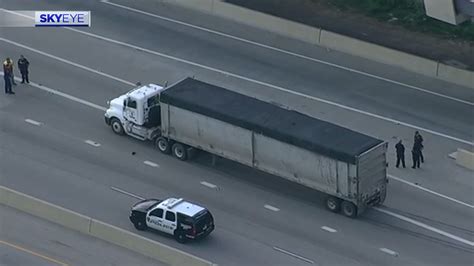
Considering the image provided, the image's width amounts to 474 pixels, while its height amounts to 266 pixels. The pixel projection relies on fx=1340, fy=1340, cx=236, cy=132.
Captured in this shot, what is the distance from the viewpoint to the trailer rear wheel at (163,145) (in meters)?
54.0

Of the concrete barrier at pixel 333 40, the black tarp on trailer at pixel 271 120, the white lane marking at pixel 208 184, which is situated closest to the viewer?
the black tarp on trailer at pixel 271 120

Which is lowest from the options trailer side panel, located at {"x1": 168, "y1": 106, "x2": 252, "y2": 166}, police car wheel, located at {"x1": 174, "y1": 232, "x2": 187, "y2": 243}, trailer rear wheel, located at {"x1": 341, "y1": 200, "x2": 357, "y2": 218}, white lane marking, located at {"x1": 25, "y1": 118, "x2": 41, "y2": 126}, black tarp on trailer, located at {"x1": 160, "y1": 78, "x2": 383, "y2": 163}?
white lane marking, located at {"x1": 25, "y1": 118, "x2": 41, "y2": 126}

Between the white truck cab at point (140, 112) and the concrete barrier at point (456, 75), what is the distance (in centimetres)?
1473

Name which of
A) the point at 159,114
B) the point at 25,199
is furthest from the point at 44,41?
the point at 25,199

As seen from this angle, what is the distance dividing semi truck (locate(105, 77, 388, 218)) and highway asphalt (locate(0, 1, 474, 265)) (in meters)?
0.97

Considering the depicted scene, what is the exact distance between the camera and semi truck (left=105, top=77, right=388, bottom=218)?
49.1m

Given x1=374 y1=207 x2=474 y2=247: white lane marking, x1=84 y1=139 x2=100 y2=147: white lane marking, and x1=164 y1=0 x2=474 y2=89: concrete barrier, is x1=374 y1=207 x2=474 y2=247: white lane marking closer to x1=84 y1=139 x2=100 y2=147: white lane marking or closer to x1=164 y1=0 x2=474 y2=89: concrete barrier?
x1=84 y1=139 x2=100 y2=147: white lane marking

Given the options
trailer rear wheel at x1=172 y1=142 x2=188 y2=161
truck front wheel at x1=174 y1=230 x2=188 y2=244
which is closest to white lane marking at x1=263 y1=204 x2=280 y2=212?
truck front wheel at x1=174 y1=230 x2=188 y2=244

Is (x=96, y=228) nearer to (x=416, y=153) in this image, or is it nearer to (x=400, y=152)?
(x=400, y=152)

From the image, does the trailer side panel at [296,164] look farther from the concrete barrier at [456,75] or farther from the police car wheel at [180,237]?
the concrete barrier at [456,75]

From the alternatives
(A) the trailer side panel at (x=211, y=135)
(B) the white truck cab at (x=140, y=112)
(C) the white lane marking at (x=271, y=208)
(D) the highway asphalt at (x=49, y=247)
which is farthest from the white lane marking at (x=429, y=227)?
(B) the white truck cab at (x=140, y=112)

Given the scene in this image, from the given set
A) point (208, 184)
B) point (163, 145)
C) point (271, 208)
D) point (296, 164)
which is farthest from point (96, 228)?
point (296, 164)

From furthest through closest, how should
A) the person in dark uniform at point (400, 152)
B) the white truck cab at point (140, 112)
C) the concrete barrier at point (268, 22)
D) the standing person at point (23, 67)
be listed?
the concrete barrier at point (268, 22)
the standing person at point (23, 67)
the white truck cab at point (140, 112)
the person in dark uniform at point (400, 152)

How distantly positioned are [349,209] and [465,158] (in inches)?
275
